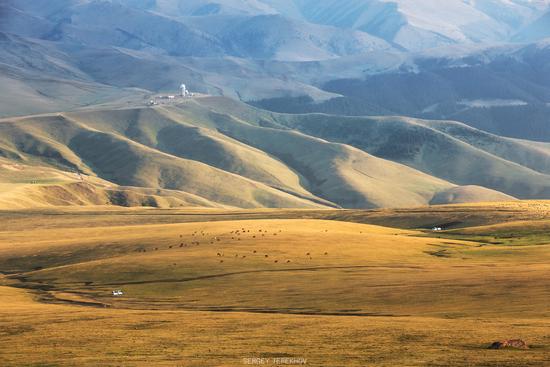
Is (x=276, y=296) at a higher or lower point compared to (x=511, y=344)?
lower

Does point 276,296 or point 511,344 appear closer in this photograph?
point 511,344

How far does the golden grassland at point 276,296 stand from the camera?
183ft

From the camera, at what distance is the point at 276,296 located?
8481 centimetres

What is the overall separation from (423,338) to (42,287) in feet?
199

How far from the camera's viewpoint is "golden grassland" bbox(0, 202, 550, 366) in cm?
5578

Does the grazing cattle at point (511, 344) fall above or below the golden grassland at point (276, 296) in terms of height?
above

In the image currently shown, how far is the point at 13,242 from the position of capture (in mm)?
151500

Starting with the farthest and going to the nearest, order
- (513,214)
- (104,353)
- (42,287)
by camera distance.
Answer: (513,214)
(42,287)
(104,353)

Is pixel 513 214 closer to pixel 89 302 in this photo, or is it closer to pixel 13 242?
pixel 13 242

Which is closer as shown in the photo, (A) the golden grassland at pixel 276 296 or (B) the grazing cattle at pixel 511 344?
(B) the grazing cattle at pixel 511 344

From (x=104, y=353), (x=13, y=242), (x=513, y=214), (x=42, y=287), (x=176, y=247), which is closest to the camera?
(x=104, y=353)

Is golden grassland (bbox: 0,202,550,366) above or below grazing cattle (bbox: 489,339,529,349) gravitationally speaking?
below

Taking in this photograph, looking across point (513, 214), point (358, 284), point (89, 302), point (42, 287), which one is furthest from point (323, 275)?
point (513, 214)

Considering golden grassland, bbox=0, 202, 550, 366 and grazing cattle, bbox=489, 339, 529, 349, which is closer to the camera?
grazing cattle, bbox=489, 339, 529, 349
